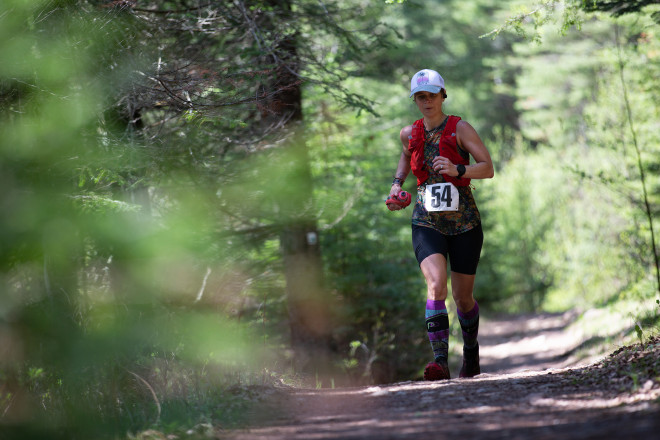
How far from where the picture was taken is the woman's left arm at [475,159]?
237 inches

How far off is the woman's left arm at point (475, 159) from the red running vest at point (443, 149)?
7cm

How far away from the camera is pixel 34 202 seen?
488cm

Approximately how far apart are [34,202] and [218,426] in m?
1.92

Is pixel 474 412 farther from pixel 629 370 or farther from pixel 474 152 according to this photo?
pixel 474 152

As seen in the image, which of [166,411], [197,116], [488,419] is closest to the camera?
[488,419]

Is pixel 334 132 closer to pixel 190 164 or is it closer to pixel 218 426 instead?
pixel 190 164

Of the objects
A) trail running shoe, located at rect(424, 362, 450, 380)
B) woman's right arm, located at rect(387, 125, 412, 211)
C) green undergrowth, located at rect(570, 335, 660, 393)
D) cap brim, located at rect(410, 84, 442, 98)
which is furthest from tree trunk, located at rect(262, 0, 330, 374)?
green undergrowth, located at rect(570, 335, 660, 393)

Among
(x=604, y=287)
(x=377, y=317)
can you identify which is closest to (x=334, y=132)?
(x=377, y=317)

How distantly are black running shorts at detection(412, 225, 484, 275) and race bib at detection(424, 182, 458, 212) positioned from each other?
0.76 feet

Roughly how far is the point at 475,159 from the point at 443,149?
0.93 feet

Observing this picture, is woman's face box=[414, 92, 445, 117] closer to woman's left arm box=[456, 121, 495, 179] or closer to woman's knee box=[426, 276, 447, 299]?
woman's left arm box=[456, 121, 495, 179]

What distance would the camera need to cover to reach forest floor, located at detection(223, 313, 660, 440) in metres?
3.75

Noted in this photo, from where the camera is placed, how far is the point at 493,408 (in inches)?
179

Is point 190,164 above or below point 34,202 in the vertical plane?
above
